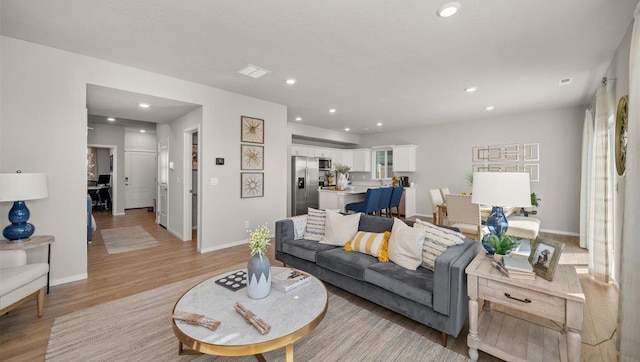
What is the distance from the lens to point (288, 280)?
6.68 feet

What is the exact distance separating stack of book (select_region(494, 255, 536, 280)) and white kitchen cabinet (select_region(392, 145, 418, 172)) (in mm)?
5939

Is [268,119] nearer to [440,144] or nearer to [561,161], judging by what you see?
[440,144]

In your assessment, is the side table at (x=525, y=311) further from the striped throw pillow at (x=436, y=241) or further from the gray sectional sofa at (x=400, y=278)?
the striped throw pillow at (x=436, y=241)

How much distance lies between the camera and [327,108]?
5477 millimetres

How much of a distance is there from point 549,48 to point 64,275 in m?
5.97

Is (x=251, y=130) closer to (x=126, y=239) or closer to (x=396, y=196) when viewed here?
(x=126, y=239)

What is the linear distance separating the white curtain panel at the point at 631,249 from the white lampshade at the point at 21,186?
464 cm

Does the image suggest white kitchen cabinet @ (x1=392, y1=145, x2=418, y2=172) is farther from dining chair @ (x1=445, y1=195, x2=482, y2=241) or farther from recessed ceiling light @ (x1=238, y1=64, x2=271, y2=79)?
recessed ceiling light @ (x1=238, y1=64, x2=271, y2=79)

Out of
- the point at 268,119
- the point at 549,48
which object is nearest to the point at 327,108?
the point at 268,119

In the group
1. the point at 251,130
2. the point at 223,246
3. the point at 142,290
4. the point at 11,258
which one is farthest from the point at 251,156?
the point at 11,258

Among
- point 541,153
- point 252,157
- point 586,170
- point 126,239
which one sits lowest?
point 126,239

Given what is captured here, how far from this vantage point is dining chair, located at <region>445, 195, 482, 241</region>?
3980mm

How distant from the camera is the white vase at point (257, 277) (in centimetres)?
182

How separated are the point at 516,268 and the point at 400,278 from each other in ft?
2.64
